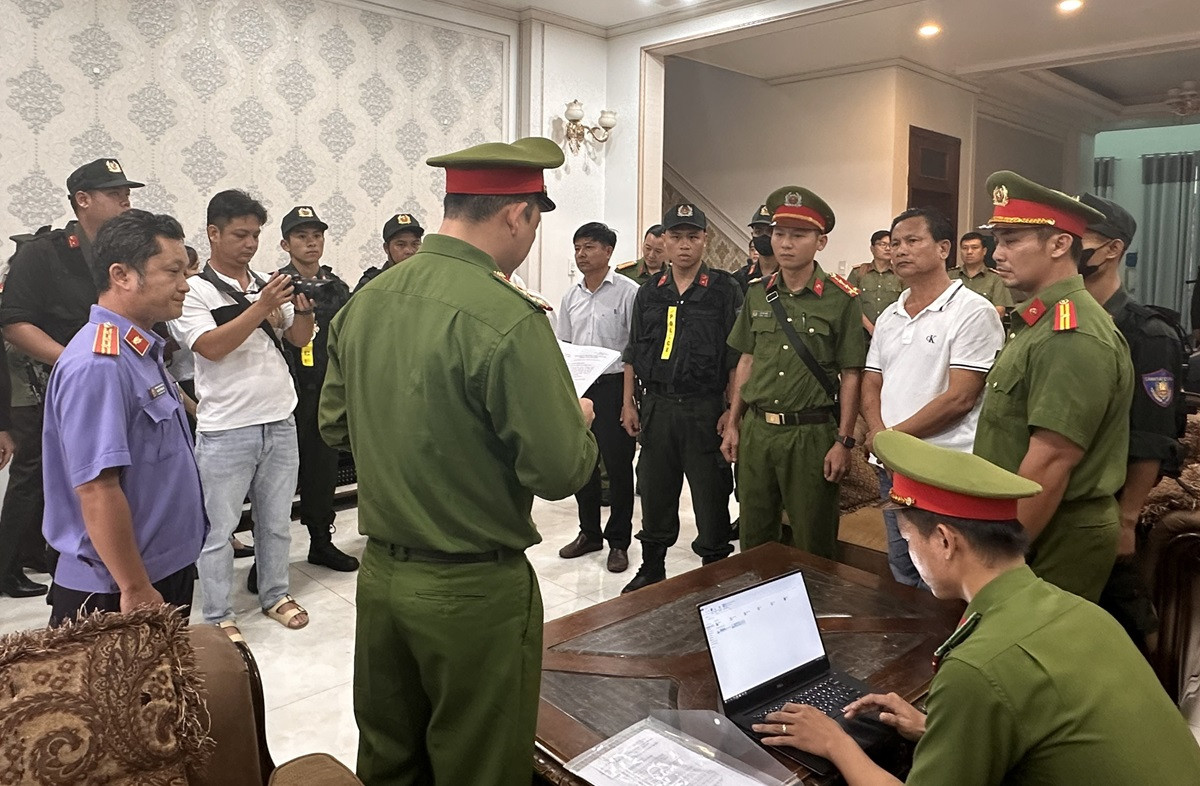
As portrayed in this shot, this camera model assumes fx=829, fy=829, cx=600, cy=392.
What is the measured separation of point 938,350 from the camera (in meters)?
2.55

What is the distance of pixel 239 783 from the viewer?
1204 mm

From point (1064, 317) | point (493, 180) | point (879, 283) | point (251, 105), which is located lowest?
point (1064, 317)

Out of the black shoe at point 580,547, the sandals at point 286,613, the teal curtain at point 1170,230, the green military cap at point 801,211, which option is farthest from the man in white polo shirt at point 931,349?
the teal curtain at point 1170,230

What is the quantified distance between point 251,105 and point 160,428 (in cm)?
326

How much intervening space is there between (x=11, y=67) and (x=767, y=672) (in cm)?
420

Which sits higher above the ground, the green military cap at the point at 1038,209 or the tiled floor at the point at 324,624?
the green military cap at the point at 1038,209

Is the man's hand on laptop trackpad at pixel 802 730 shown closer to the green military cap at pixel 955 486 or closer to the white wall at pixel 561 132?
the green military cap at pixel 955 486

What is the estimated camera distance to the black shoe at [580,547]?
3.89m

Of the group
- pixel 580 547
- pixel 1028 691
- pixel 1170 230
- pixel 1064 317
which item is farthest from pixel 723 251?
pixel 1028 691

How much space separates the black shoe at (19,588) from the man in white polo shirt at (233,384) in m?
0.98

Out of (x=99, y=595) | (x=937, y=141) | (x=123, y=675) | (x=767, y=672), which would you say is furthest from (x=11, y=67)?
(x=937, y=141)

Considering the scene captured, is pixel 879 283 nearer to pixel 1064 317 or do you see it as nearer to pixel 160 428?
pixel 1064 317

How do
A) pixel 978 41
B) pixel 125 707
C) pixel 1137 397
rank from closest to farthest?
pixel 125 707 < pixel 1137 397 < pixel 978 41

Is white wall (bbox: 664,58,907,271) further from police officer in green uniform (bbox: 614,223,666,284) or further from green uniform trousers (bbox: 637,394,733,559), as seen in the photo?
green uniform trousers (bbox: 637,394,733,559)
